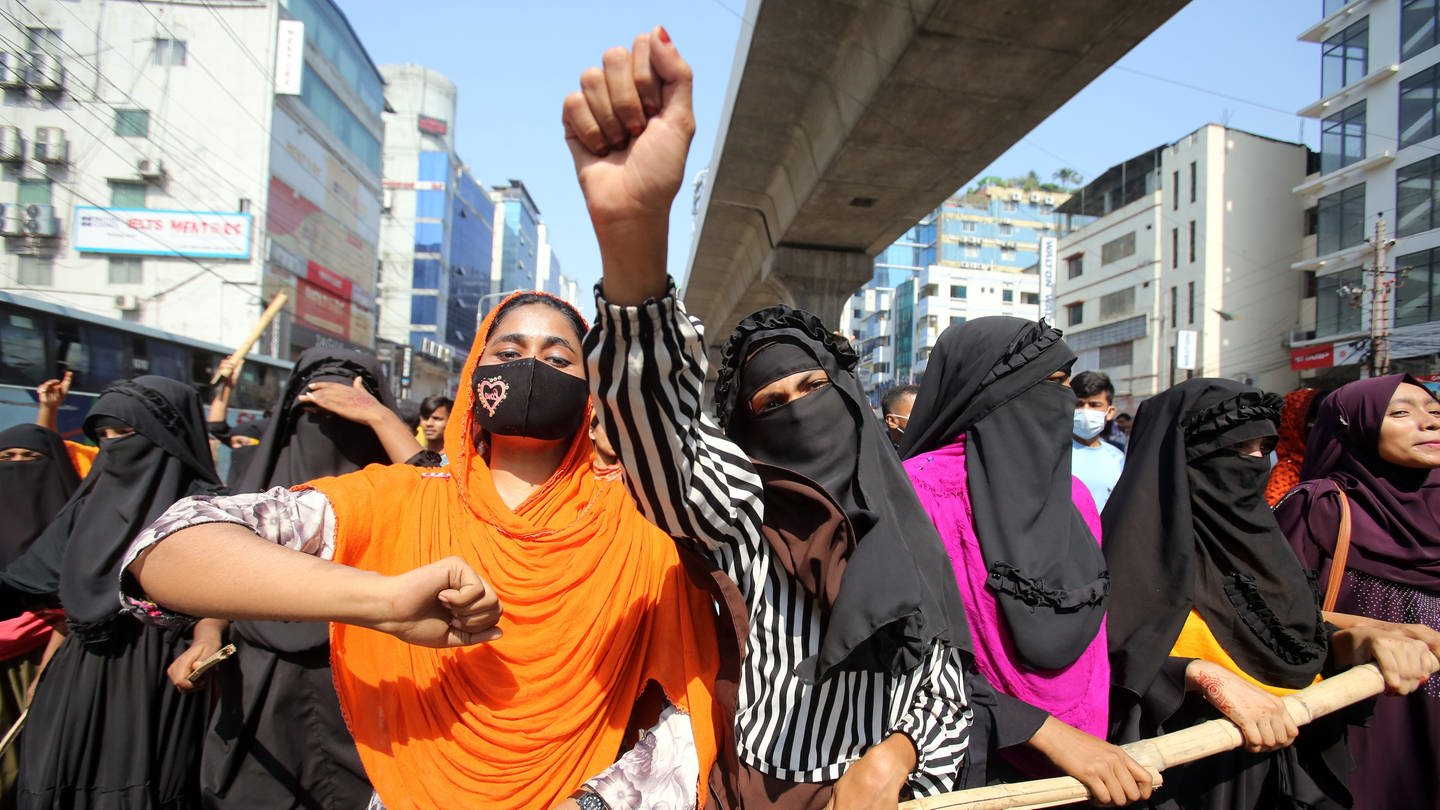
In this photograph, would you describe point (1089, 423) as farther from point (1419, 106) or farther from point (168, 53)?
point (168, 53)

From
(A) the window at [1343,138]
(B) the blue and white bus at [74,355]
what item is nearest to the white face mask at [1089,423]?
(B) the blue and white bus at [74,355]

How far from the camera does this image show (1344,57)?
25328 mm

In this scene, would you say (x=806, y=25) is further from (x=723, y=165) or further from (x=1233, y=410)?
(x=1233, y=410)

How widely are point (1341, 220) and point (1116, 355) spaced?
1022cm

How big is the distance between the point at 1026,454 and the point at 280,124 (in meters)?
30.9

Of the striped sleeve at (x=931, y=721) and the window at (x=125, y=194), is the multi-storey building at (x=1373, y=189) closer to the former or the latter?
the striped sleeve at (x=931, y=721)

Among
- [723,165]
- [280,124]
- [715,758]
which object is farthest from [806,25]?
[280,124]

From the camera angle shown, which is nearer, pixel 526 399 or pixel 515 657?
pixel 515 657

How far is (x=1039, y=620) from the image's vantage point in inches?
63.8

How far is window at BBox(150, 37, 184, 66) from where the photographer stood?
1022 inches

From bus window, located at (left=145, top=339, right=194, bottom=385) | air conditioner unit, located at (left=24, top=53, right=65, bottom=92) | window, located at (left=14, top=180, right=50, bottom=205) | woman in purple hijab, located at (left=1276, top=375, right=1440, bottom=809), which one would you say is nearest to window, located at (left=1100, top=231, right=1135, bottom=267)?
bus window, located at (left=145, top=339, right=194, bottom=385)

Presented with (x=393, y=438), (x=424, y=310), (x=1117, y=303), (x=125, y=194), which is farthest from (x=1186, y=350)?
(x=424, y=310)

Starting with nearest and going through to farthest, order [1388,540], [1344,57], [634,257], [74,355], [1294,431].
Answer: [634,257]
[1388,540]
[1294,431]
[74,355]
[1344,57]

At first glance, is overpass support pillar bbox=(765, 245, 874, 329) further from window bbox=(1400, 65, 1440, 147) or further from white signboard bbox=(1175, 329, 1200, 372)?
white signboard bbox=(1175, 329, 1200, 372)
